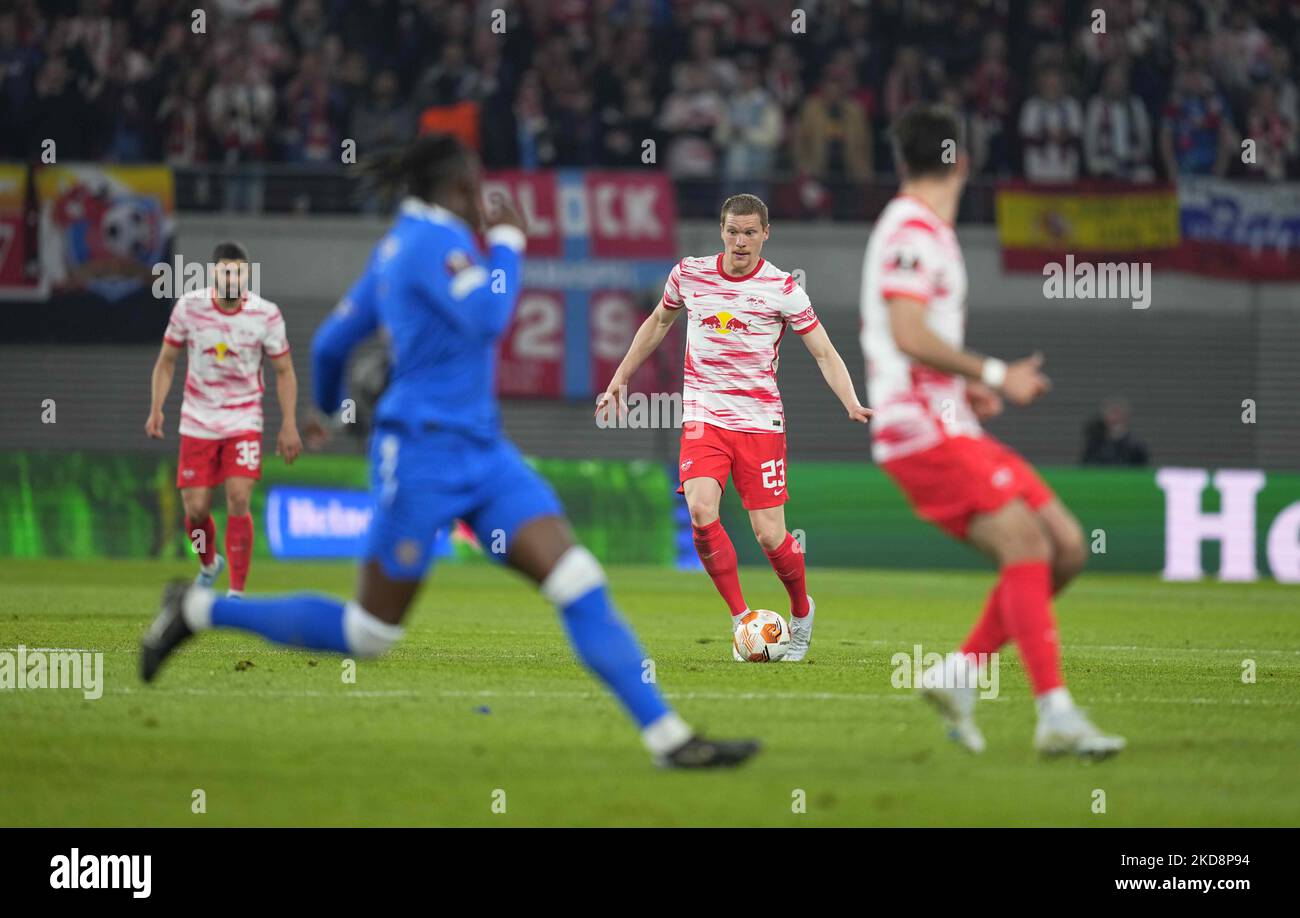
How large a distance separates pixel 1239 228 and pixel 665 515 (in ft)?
32.6

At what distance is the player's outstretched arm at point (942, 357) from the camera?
653cm

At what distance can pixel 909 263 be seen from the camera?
6754mm

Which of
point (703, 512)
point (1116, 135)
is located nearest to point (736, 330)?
point (703, 512)

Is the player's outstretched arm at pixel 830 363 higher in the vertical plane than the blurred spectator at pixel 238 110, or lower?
lower

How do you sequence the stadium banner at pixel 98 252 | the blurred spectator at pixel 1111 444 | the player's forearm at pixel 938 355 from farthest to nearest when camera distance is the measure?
the stadium banner at pixel 98 252 → the blurred spectator at pixel 1111 444 → the player's forearm at pixel 938 355

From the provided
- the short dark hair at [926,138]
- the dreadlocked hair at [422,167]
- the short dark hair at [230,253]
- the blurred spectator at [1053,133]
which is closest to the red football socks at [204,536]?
the short dark hair at [230,253]

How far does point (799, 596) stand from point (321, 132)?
54.3 feet

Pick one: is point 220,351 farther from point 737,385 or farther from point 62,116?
point 62,116

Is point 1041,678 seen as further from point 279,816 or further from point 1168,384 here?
point 1168,384

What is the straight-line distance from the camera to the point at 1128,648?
1256 centimetres

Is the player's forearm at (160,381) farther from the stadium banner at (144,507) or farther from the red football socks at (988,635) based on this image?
the stadium banner at (144,507)

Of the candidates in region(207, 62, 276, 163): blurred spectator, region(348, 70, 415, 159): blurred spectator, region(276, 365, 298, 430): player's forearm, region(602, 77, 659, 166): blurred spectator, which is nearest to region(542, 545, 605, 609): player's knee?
region(276, 365, 298, 430): player's forearm

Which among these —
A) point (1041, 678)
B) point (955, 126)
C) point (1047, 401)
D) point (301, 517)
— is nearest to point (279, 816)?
point (1041, 678)

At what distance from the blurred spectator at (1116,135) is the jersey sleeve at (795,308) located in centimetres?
1670
